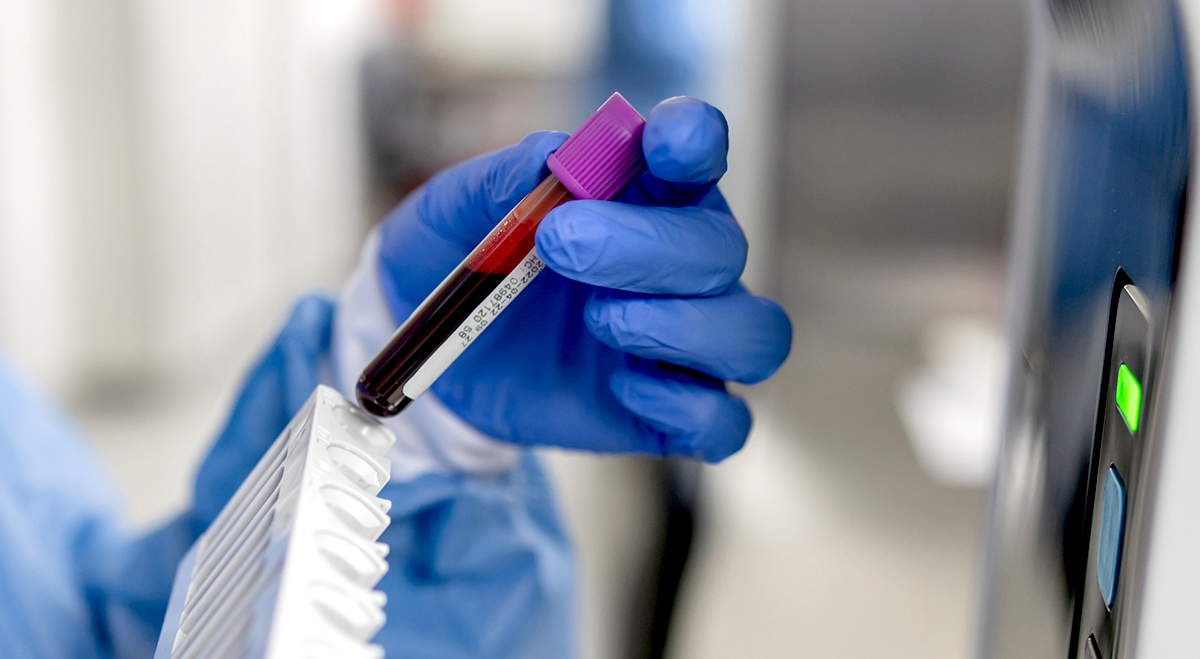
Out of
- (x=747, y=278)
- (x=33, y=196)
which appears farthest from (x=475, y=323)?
(x=33, y=196)

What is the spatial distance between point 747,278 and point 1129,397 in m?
1.44

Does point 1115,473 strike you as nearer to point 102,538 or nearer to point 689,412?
point 689,412

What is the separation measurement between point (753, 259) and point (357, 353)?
1317 millimetres

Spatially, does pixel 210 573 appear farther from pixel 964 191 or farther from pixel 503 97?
pixel 503 97

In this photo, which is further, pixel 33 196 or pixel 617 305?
pixel 33 196

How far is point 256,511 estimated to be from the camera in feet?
0.94

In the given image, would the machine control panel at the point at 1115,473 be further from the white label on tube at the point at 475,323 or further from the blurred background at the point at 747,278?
the blurred background at the point at 747,278

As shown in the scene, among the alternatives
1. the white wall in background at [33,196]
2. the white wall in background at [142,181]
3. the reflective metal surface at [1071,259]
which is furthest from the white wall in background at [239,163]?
the reflective metal surface at [1071,259]

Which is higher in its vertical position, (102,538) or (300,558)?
(300,558)

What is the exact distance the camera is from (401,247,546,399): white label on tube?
37 cm

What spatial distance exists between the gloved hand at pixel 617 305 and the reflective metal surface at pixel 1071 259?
0.42ft

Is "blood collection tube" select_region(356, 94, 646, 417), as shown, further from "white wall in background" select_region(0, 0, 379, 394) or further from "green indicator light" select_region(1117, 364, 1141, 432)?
"white wall in background" select_region(0, 0, 379, 394)

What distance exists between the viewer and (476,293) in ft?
1.24

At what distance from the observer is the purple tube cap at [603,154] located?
1.16 ft
